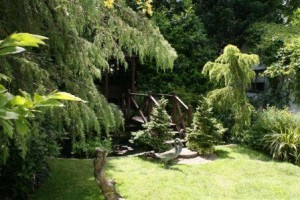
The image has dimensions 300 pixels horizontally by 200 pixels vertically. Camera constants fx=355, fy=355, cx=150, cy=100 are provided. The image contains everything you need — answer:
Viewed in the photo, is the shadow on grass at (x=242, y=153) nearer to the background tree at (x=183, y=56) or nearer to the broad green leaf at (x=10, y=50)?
the background tree at (x=183, y=56)

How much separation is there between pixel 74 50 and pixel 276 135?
7.04 metres

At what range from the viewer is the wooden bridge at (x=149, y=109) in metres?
10.1

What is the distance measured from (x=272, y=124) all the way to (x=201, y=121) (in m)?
2.07

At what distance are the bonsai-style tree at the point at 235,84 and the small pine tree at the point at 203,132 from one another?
0.96m

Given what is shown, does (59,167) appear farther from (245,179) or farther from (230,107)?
(230,107)

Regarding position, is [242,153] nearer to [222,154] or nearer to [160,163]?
[222,154]

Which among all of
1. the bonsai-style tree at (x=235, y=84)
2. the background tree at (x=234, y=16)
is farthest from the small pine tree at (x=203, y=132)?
the background tree at (x=234, y=16)

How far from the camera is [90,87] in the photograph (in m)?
3.33

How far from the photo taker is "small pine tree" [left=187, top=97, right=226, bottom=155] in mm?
8688

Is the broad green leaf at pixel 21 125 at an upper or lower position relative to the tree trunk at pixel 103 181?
upper

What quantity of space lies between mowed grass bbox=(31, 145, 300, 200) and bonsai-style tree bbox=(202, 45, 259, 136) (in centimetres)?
159

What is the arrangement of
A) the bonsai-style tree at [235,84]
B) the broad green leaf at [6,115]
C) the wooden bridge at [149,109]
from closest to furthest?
the broad green leaf at [6,115] → the bonsai-style tree at [235,84] → the wooden bridge at [149,109]

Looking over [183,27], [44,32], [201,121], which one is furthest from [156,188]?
[183,27]

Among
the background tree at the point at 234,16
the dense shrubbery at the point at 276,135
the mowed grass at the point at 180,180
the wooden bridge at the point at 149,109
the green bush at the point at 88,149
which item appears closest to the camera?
the mowed grass at the point at 180,180
